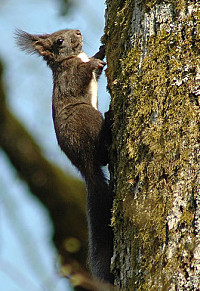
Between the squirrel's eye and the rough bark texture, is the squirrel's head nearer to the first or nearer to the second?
the squirrel's eye

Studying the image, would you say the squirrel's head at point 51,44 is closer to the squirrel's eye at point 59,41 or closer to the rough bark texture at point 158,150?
the squirrel's eye at point 59,41

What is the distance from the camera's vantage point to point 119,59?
8.46 feet

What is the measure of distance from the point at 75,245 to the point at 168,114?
5.74 ft

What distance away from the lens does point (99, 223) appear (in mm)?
2957

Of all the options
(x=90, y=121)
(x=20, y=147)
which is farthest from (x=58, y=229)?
(x=90, y=121)

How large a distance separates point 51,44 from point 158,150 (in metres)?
2.58

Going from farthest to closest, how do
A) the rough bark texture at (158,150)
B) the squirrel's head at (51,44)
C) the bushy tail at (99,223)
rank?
the squirrel's head at (51,44), the bushy tail at (99,223), the rough bark texture at (158,150)

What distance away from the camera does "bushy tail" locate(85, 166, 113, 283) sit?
281 cm

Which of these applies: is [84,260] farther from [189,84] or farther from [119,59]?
[189,84]

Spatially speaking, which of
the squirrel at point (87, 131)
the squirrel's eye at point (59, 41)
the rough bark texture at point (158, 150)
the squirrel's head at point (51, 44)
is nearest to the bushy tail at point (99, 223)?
the squirrel at point (87, 131)

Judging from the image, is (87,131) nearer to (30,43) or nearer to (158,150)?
(158,150)

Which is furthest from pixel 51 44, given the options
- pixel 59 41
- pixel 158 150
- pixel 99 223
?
pixel 158 150

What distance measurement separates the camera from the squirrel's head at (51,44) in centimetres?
423

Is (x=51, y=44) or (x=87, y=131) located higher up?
(x=51, y=44)
